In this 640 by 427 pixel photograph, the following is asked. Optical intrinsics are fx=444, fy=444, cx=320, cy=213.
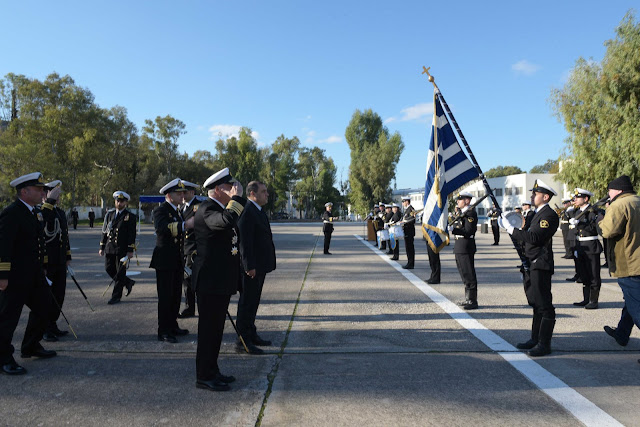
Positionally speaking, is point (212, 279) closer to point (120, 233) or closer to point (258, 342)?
point (258, 342)

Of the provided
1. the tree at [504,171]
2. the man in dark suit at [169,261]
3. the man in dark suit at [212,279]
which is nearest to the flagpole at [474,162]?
the man in dark suit at [212,279]

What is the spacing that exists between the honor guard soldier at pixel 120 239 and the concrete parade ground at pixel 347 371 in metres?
0.36

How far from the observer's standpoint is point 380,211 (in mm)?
18812

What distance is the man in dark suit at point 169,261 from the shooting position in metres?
5.55

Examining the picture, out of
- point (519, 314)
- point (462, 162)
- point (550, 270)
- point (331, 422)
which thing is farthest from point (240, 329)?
point (462, 162)

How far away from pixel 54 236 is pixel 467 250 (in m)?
6.30

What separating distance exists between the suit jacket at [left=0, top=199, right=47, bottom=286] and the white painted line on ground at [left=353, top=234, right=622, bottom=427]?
16.7 ft

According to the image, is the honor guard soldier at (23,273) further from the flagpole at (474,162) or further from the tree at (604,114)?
the tree at (604,114)

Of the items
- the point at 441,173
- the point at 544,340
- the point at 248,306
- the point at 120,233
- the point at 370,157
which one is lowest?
the point at 544,340

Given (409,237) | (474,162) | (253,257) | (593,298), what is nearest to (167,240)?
(253,257)

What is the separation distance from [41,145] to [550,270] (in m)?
42.0

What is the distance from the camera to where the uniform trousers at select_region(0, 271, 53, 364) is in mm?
4371

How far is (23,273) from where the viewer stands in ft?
14.9

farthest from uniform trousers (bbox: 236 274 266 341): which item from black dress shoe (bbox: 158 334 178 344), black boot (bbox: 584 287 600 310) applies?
black boot (bbox: 584 287 600 310)
